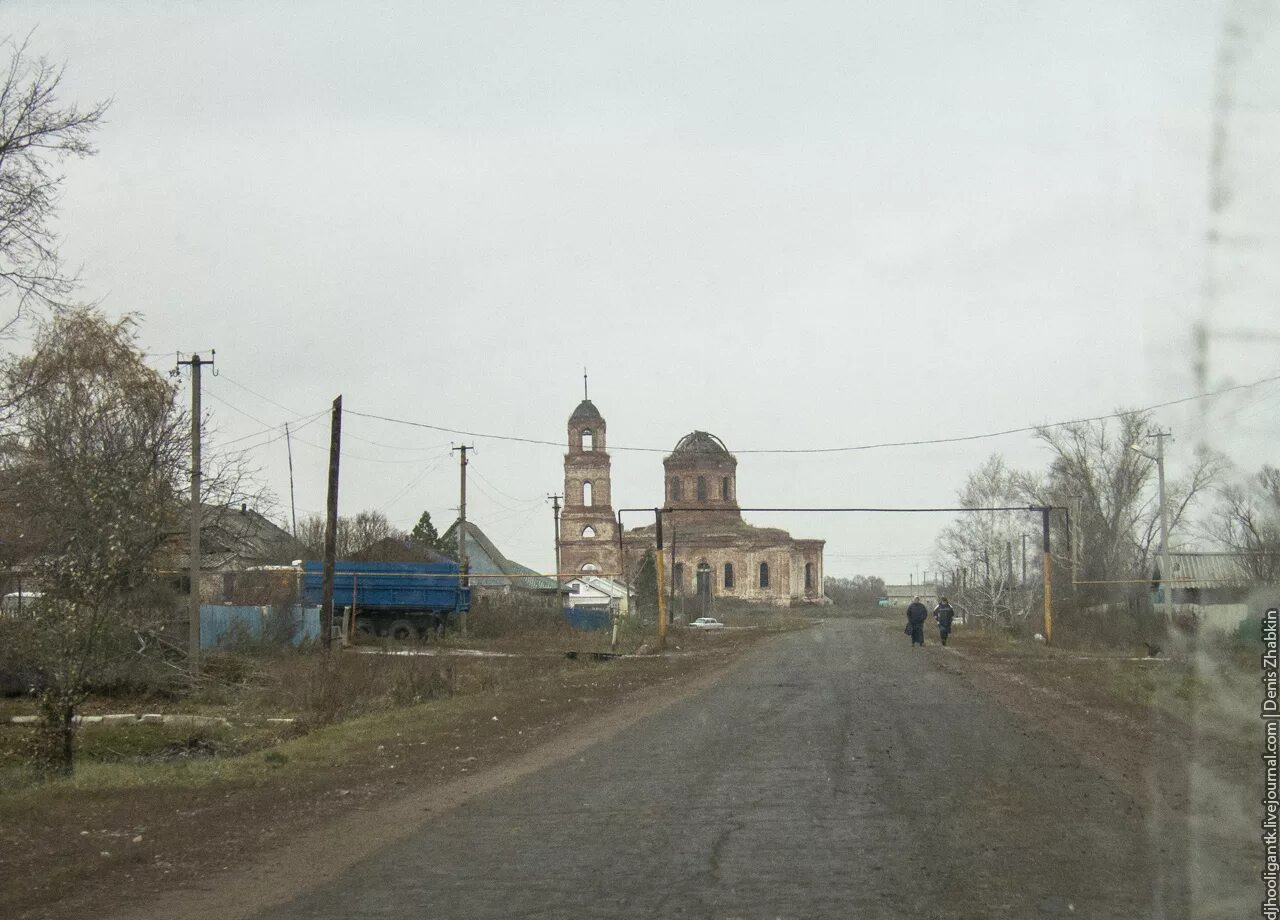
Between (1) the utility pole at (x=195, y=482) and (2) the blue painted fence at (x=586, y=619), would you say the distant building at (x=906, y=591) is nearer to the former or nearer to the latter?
(2) the blue painted fence at (x=586, y=619)

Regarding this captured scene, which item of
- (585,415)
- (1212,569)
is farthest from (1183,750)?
(585,415)

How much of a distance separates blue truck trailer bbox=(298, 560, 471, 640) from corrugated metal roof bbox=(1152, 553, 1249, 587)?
3309cm

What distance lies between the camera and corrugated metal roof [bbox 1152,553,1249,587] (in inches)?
371

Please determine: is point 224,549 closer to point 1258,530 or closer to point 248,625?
point 248,625

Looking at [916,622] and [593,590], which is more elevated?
[916,622]

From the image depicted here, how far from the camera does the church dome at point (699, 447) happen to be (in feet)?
279

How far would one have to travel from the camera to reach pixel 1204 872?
23.8 ft

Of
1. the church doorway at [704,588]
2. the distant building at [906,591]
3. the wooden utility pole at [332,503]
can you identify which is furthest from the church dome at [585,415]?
the distant building at [906,591]

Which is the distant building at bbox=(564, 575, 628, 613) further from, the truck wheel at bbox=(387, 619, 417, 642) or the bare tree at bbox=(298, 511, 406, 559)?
the truck wheel at bbox=(387, 619, 417, 642)

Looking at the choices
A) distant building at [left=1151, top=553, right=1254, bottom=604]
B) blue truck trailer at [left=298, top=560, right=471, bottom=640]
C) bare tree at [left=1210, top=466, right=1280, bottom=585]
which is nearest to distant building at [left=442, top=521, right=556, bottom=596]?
blue truck trailer at [left=298, top=560, right=471, bottom=640]

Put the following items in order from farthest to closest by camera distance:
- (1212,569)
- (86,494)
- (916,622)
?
(916,622) < (86,494) < (1212,569)

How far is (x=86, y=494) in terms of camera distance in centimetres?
1941

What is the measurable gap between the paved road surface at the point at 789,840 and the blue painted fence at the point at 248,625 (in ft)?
72.5

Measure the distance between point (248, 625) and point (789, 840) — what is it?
2857 cm
